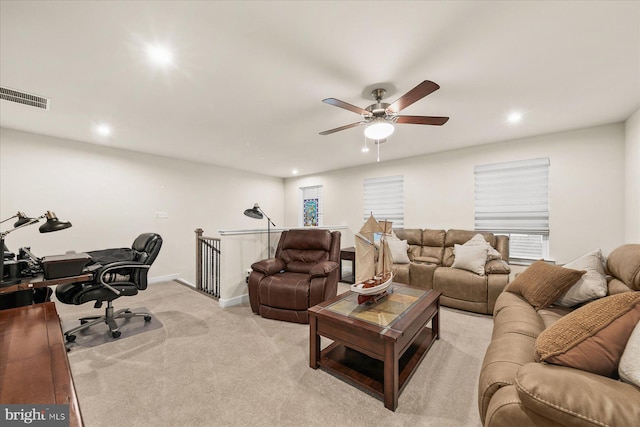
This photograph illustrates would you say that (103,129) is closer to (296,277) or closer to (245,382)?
(296,277)

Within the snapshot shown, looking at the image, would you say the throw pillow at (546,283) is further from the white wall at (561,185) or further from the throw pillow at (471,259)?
the white wall at (561,185)

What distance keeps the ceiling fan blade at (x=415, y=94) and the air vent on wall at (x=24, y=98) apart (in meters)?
3.44

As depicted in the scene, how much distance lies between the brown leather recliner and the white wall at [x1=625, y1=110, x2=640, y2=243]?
337 centimetres

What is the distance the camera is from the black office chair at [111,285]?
92.0 inches

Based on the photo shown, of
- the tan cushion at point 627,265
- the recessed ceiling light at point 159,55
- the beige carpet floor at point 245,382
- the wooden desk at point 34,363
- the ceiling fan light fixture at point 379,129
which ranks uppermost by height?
the recessed ceiling light at point 159,55

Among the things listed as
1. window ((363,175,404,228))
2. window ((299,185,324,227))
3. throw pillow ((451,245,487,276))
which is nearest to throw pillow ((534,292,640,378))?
throw pillow ((451,245,487,276))

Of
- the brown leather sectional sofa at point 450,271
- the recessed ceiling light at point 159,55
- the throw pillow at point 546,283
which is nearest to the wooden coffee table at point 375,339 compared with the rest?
the throw pillow at point 546,283

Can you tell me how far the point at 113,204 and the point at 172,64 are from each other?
338 cm

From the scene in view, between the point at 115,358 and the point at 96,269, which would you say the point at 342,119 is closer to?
the point at 96,269

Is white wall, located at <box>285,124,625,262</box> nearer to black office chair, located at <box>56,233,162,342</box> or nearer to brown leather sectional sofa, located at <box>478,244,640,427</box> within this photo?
brown leather sectional sofa, located at <box>478,244,640,427</box>

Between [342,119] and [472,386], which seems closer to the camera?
[472,386]

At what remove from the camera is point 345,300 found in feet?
7.28

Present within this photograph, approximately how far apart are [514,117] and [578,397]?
310 centimetres

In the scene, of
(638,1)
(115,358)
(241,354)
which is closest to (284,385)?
(241,354)
